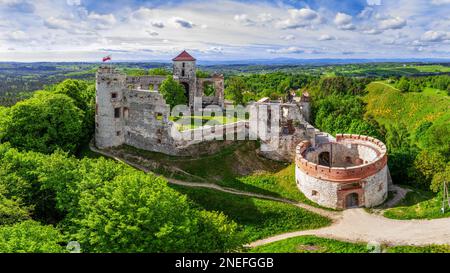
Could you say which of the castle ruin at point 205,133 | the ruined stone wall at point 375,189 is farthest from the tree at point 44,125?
the ruined stone wall at point 375,189

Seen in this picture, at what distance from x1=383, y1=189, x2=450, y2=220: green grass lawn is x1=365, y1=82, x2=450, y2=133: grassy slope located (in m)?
61.1

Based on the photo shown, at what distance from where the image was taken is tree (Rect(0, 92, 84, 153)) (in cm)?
3756

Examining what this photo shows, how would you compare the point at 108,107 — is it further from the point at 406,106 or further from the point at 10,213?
the point at 406,106

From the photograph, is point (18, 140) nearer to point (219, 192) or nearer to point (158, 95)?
point (158, 95)

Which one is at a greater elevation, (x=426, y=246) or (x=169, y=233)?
(x=169, y=233)

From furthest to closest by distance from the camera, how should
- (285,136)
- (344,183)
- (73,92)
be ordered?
(73,92), (285,136), (344,183)

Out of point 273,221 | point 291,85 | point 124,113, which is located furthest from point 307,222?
point 291,85

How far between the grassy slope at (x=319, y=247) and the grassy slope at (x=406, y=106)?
72499 mm

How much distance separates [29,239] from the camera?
17.7 m

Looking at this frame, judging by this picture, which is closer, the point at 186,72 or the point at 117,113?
the point at 117,113

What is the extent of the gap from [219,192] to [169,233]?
16.4m

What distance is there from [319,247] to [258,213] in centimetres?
662

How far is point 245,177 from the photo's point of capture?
3841 cm

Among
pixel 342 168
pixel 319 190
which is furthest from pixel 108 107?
pixel 342 168
